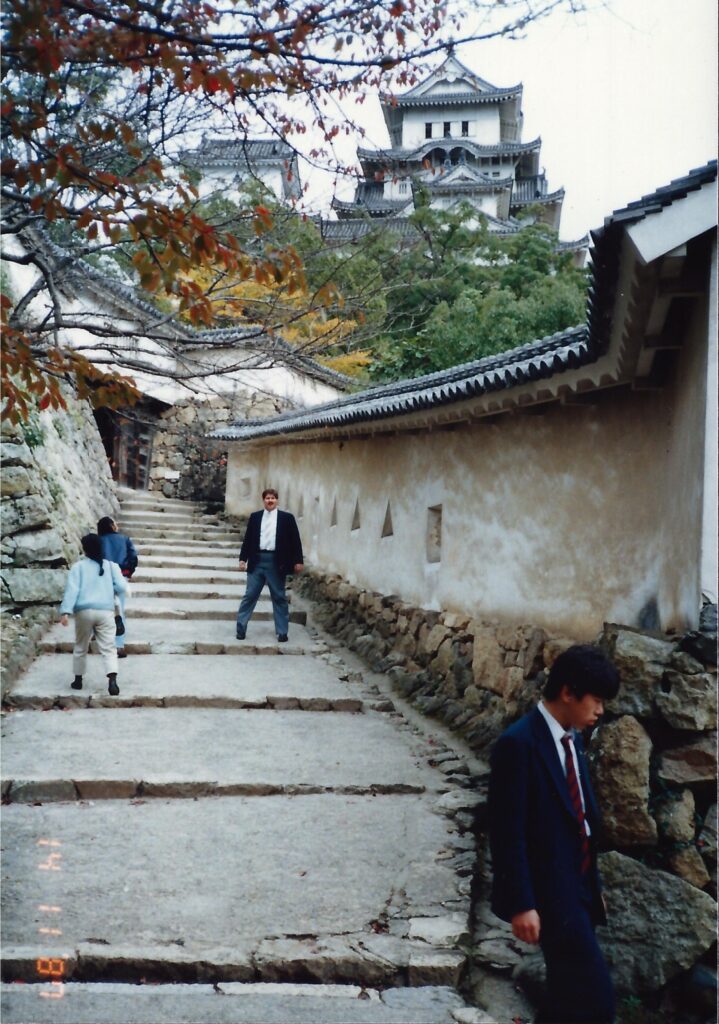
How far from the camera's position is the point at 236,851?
230 inches

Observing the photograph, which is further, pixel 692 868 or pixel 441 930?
pixel 441 930

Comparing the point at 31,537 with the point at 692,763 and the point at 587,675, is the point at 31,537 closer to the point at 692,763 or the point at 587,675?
the point at 692,763

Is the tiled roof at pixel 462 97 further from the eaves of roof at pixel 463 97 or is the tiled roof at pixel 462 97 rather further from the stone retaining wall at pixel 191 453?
the stone retaining wall at pixel 191 453

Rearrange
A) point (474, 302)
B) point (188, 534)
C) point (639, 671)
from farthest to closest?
1. point (474, 302)
2. point (188, 534)
3. point (639, 671)

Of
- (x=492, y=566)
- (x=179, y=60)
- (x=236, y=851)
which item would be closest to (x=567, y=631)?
(x=492, y=566)

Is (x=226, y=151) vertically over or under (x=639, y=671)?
over

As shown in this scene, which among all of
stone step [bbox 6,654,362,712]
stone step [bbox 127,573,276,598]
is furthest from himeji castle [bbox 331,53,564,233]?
stone step [bbox 6,654,362,712]

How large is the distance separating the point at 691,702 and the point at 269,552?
7832mm

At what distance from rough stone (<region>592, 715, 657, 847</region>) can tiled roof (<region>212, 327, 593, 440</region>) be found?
2.31 metres

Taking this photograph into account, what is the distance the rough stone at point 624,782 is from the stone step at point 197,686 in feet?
16.4

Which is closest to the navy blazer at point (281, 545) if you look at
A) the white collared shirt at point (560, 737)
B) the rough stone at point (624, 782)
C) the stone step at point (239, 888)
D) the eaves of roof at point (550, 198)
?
the stone step at point (239, 888)

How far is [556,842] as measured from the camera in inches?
124

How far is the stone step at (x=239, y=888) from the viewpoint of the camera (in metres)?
4.52

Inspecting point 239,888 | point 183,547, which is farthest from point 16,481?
point 239,888
